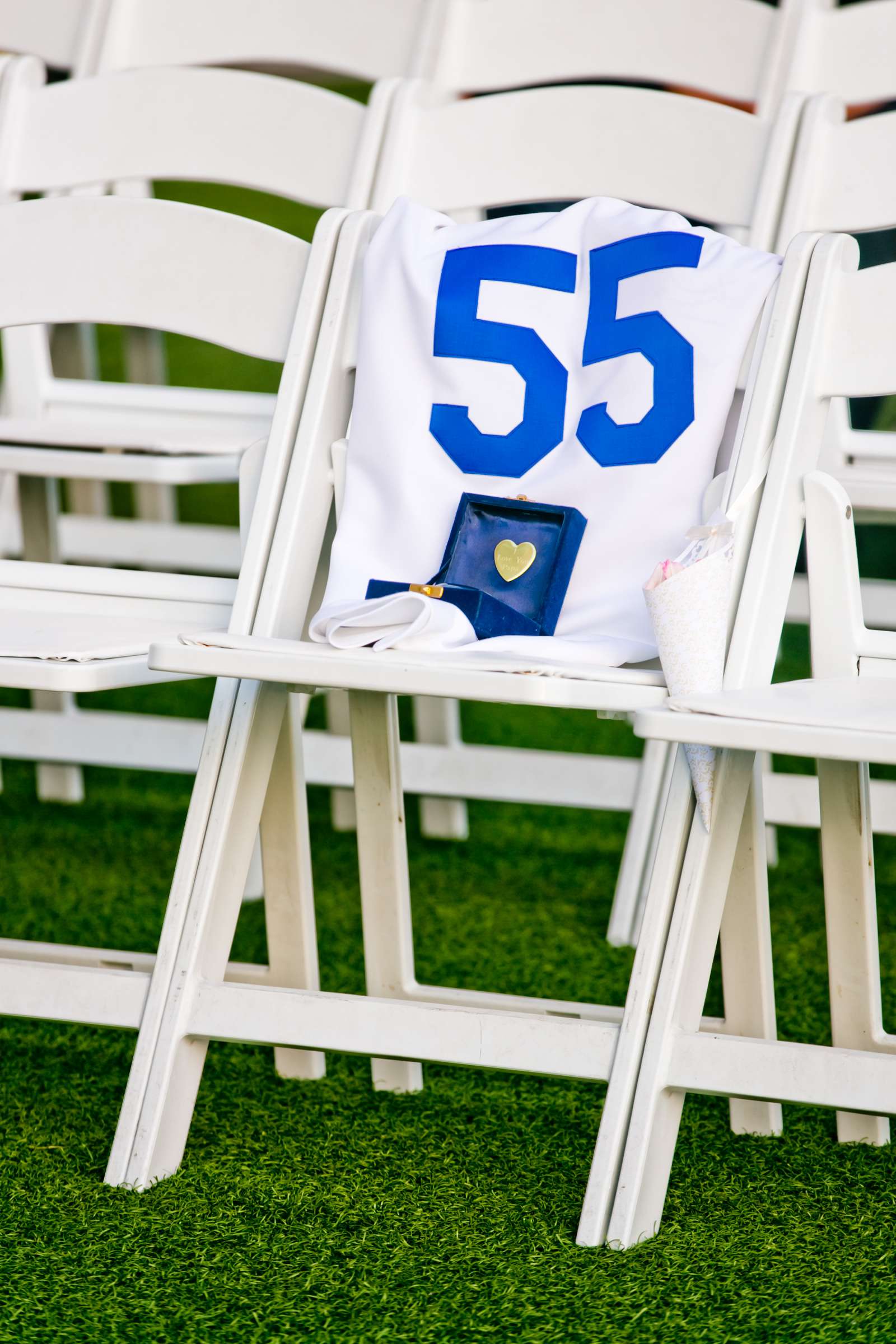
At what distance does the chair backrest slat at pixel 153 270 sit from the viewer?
1649 mm

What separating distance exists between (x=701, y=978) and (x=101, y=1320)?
0.56m

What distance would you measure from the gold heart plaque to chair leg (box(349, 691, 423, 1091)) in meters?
0.19

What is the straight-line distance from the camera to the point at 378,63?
8.74 ft

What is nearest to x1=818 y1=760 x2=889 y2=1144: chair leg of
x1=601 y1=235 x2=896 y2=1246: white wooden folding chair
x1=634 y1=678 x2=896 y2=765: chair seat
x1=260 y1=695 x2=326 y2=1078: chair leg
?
x1=601 y1=235 x2=896 y2=1246: white wooden folding chair

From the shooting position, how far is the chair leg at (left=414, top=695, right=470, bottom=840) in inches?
97.7

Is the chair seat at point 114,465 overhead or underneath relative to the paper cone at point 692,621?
underneath

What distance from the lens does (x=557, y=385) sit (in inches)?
61.8

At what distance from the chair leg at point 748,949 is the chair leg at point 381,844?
13.0 inches

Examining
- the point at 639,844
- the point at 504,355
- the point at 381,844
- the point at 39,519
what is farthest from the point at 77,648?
the point at 39,519

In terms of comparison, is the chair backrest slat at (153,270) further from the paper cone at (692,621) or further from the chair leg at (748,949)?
the chair leg at (748,949)

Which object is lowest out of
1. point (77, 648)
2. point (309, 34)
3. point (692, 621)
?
point (77, 648)

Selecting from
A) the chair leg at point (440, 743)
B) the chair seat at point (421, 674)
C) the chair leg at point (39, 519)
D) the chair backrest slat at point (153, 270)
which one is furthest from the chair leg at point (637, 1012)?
the chair leg at point (39, 519)

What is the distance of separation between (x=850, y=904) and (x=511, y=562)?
0.45 metres

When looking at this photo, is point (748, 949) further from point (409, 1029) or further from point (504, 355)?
point (504, 355)
